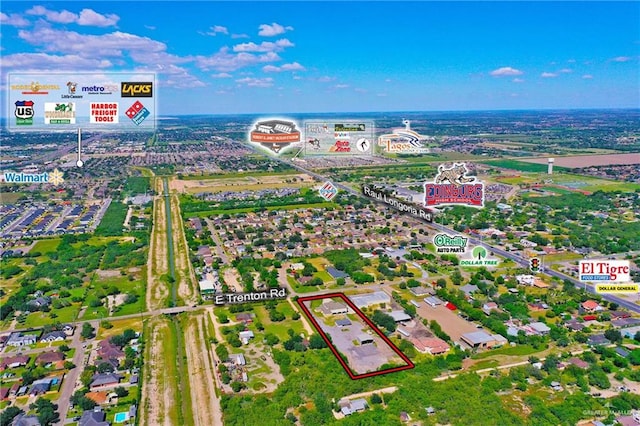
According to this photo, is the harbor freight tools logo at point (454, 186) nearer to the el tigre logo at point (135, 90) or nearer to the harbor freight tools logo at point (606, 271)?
the harbor freight tools logo at point (606, 271)

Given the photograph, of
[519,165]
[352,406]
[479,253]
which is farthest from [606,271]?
[519,165]

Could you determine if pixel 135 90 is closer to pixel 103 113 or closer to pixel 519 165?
pixel 103 113

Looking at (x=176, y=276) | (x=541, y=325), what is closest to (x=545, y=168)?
(x=541, y=325)

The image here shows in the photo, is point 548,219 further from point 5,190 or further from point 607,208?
point 5,190

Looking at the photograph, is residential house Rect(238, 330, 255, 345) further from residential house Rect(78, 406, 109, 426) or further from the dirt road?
residential house Rect(78, 406, 109, 426)

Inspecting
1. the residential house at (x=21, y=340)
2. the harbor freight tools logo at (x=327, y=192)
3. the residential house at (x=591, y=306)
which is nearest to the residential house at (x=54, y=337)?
the residential house at (x=21, y=340)

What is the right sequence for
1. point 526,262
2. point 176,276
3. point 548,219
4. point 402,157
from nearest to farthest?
1. point 176,276
2. point 526,262
3. point 548,219
4. point 402,157
